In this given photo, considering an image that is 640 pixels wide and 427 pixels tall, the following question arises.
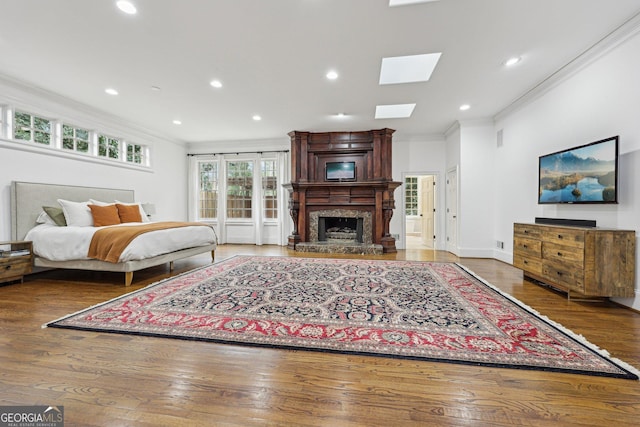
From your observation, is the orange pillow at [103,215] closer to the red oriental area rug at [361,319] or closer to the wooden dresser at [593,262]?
the red oriental area rug at [361,319]

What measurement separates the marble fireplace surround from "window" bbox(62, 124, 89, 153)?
4.48m

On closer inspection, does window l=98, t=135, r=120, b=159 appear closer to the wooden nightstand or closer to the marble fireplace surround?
the wooden nightstand

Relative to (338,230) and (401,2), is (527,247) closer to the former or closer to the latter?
(401,2)

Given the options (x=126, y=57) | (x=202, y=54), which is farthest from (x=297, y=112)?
(x=126, y=57)

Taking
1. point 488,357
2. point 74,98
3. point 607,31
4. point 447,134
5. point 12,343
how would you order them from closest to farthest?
1. point 488,357
2. point 12,343
3. point 607,31
4. point 74,98
5. point 447,134

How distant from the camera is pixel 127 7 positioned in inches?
90.3

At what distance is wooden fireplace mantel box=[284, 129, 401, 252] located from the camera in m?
5.91

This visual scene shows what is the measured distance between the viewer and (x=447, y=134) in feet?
19.9

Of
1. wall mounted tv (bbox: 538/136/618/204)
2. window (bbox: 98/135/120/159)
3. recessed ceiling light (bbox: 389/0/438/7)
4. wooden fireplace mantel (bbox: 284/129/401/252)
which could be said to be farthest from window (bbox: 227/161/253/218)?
wall mounted tv (bbox: 538/136/618/204)

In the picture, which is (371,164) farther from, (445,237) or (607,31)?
(607,31)

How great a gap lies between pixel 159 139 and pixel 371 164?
5082mm

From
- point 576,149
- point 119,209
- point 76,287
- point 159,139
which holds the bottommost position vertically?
point 76,287

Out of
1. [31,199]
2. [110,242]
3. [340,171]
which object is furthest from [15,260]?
[340,171]

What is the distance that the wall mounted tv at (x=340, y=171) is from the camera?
245 inches
